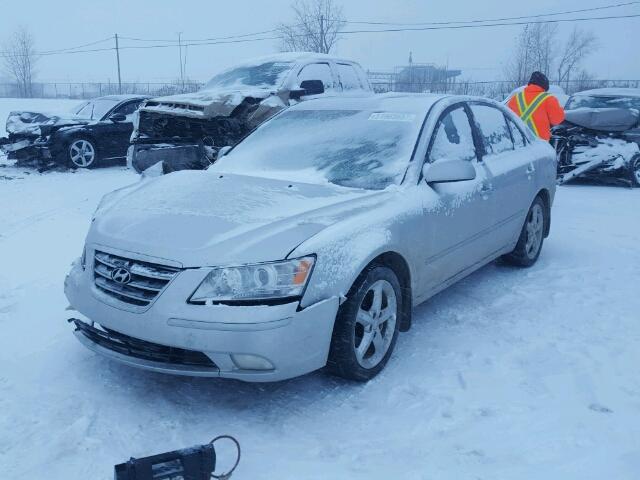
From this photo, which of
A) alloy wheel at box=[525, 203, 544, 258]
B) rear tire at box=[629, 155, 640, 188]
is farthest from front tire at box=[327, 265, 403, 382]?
rear tire at box=[629, 155, 640, 188]

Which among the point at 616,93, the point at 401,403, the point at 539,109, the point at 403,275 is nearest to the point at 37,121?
the point at 539,109

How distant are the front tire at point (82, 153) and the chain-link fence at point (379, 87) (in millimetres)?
24346

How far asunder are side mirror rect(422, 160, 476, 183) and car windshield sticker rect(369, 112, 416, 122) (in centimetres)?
48

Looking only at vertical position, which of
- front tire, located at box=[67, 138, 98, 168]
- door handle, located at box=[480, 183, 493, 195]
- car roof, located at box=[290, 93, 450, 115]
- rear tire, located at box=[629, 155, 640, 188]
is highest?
car roof, located at box=[290, 93, 450, 115]

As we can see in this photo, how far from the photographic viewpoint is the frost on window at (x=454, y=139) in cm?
399

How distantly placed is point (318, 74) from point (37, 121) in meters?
5.83

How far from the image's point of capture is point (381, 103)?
429 cm

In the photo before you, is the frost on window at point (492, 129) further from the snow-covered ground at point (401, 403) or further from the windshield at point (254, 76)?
the windshield at point (254, 76)

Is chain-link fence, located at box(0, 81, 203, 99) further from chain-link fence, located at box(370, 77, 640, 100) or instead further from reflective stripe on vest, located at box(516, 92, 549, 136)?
reflective stripe on vest, located at box(516, 92, 549, 136)

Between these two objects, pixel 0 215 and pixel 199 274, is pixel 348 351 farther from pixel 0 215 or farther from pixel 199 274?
pixel 0 215

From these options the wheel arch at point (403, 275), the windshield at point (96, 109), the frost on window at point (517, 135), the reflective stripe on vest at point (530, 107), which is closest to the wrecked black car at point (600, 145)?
the reflective stripe on vest at point (530, 107)

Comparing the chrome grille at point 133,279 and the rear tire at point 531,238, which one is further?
the rear tire at point 531,238

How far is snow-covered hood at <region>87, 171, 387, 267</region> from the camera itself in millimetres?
2838

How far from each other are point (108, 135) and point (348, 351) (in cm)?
966
